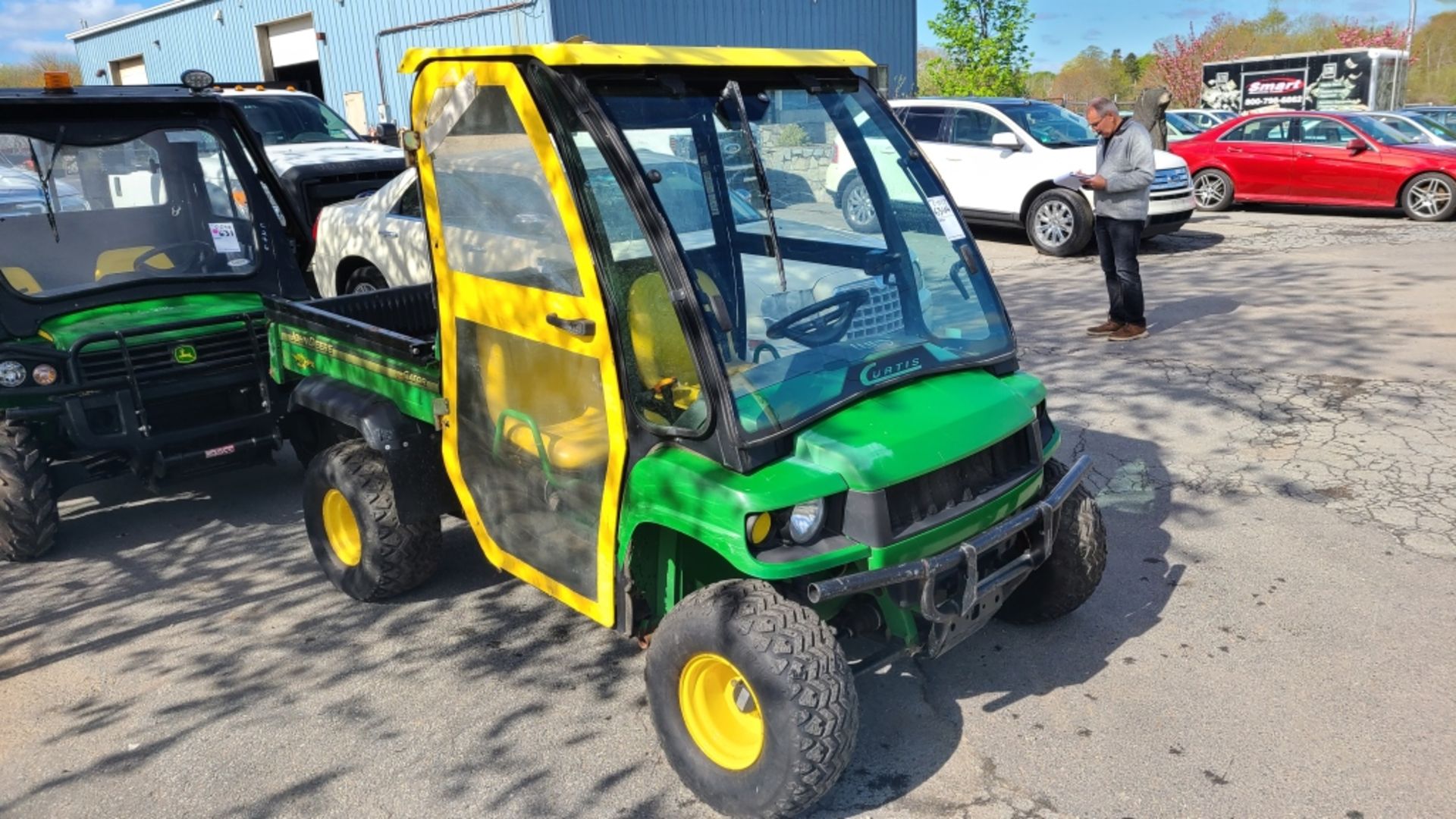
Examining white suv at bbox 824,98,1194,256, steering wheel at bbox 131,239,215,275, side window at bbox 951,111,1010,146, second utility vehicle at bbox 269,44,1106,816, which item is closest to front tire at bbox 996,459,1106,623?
second utility vehicle at bbox 269,44,1106,816

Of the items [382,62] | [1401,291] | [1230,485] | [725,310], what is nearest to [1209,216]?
[1401,291]

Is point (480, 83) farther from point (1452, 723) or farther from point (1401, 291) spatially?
point (1401, 291)

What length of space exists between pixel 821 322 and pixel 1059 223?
10.0 metres

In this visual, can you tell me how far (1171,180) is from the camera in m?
12.8

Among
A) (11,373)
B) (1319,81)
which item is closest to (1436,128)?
(1319,81)

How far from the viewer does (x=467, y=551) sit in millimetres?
5258

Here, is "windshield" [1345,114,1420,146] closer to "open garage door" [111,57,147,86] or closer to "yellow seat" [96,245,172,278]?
"yellow seat" [96,245,172,278]

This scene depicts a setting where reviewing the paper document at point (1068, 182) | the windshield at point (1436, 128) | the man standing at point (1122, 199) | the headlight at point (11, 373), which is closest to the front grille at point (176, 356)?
the headlight at point (11, 373)

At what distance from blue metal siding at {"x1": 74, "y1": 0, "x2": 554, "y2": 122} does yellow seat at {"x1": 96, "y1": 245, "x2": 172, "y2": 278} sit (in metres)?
11.0

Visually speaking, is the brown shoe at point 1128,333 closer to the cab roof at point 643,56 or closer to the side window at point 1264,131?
the cab roof at point 643,56

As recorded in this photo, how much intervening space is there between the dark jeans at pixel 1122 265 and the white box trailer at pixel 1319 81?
17.5 meters

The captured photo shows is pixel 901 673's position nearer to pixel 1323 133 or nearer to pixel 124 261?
pixel 124 261

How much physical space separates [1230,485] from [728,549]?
12.1ft

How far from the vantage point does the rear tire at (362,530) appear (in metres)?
4.46
